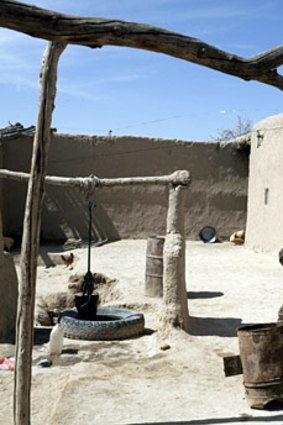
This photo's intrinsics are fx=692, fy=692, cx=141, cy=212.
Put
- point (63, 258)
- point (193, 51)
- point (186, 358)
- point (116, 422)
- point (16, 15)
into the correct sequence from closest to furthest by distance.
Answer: point (16, 15) < point (193, 51) < point (116, 422) < point (186, 358) < point (63, 258)

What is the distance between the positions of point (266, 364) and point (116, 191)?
1281 cm

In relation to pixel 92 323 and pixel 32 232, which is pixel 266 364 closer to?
pixel 32 232

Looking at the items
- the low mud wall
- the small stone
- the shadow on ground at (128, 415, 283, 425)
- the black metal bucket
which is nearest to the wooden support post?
the small stone

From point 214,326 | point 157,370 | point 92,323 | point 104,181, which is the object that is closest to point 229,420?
point 157,370

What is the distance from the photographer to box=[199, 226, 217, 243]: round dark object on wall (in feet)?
59.6

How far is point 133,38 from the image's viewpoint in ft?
14.6

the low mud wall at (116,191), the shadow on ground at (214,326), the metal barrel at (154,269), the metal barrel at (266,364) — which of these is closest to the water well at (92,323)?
the shadow on ground at (214,326)

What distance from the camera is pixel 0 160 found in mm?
16969

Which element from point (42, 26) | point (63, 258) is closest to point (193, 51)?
point (42, 26)

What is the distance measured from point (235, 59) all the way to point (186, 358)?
362 cm

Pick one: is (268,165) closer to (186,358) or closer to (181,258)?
(181,258)

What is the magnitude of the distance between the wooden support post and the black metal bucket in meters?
1.12

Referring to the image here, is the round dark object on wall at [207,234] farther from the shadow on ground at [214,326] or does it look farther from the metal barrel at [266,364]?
the metal barrel at [266,364]

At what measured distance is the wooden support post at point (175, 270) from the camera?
26.5 feet
